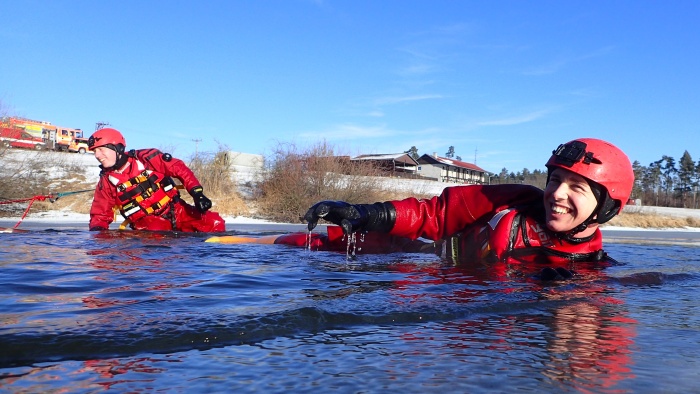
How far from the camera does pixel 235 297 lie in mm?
2385

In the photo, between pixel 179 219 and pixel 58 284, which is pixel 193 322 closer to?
pixel 58 284

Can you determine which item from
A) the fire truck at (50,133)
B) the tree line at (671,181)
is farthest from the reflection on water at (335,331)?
the tree line at (671,181)

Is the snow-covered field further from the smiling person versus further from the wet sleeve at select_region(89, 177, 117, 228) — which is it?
the smiling person

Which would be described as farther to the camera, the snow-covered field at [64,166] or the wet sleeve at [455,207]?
the snow-covered field at [64,166]

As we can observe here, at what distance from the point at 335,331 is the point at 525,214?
2.70 m

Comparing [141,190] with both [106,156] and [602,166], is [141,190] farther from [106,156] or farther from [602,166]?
[602,166]

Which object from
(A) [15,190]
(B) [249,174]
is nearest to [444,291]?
(A) [15,190]

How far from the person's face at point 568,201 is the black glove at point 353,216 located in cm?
116

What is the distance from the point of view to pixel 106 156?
727 cm

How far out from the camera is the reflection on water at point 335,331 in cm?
133

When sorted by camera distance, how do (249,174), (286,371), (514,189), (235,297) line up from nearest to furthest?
(286,371) < (235,297) < (514,189) < (249,174)

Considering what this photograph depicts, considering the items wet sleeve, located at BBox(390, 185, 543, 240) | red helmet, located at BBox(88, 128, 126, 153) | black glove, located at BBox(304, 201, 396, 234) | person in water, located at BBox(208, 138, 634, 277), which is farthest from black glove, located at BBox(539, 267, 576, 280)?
red helmet, located at BBox(88, 128, 126, 153)

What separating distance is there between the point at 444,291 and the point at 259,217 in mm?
18042

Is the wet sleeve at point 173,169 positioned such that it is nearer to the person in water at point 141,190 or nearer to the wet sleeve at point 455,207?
the person in water at point 141,190
